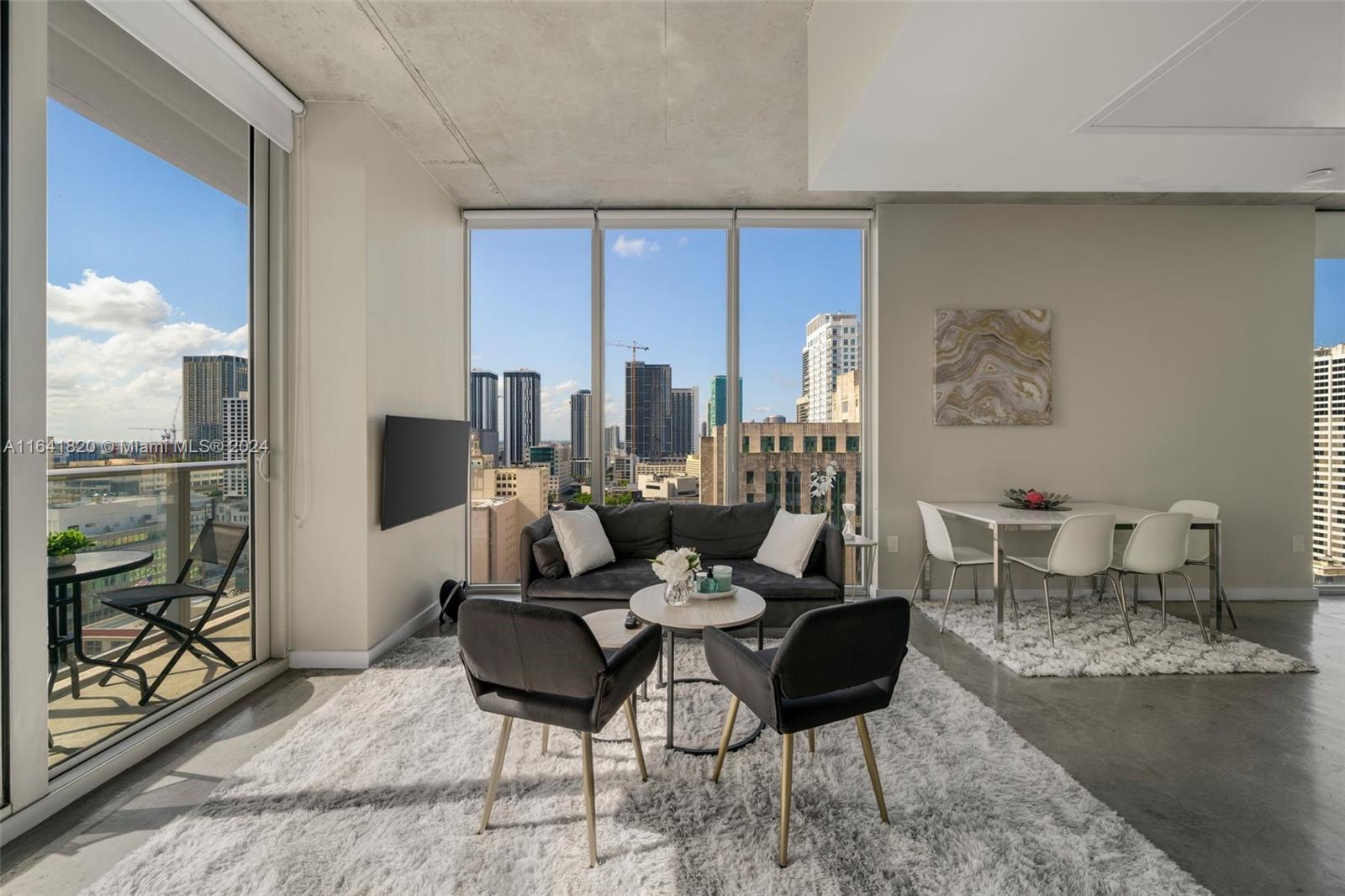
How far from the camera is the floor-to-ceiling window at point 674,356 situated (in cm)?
514

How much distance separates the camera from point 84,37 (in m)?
2.30

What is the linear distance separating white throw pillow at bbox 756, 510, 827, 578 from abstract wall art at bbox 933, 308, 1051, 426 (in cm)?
172

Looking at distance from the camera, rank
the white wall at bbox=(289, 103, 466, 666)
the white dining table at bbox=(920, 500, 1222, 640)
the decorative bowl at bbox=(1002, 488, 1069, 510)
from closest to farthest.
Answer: the white wall at bbox=(289, 103, 466, 666) < the white dining table at bbox=(920, 500, 1222, 640) < the decorative bowl at bbox=(1002, 488, 1069, 510)

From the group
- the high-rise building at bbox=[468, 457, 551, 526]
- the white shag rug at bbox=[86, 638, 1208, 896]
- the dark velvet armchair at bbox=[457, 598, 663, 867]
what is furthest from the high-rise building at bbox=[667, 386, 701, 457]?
the dark velvet armchair at bbox=[457, 598, 663, 867]

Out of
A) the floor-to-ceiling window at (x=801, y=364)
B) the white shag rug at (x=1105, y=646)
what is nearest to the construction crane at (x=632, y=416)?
the floor-to-ceiling window at (x=801, y=364)

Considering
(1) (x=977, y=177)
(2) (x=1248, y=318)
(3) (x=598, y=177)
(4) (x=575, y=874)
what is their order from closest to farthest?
1. (4) (x=575, y=874)
2. (1) (x=977, y=177)
3. (3) (x=598, y=177)
4. (2) (x=1248, y=318)

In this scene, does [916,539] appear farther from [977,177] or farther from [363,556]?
[363,556]

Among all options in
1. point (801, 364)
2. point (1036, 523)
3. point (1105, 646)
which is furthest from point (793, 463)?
point (1105, 646)

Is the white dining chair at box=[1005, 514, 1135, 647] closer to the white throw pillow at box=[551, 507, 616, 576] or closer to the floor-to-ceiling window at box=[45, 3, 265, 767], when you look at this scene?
the white throw pillow at box=[551, 507, 616, 576]

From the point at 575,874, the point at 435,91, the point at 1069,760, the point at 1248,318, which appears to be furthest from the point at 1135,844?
the point at 1248,318

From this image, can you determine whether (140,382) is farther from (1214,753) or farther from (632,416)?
(1214,753)

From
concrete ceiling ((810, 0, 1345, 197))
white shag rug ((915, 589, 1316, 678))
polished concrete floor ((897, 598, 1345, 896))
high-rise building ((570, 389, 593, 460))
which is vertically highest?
concrete ceiling ((810, 0, 1345, 197))

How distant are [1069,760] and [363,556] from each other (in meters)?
3.73

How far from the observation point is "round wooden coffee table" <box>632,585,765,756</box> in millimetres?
2453
